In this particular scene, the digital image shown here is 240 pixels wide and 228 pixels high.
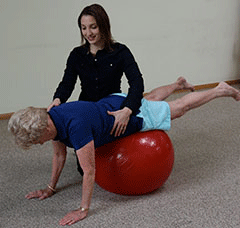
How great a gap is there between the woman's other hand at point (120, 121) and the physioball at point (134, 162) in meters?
0.07

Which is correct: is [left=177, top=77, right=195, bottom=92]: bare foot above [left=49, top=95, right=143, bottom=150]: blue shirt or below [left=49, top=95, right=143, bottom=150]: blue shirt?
below

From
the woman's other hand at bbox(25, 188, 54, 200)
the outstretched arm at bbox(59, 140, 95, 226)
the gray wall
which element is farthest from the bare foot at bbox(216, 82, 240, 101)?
the gray wall

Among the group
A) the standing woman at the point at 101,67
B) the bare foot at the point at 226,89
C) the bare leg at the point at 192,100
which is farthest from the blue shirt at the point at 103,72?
the bare foot at the point at 226,89

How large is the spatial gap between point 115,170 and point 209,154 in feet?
3.17

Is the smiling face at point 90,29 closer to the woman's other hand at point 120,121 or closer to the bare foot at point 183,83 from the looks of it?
the woman's other hand at point 120,121

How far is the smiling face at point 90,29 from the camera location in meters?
2.09

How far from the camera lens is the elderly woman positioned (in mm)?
1781

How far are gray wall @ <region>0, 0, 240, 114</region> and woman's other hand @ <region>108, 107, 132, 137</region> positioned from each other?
72.0 inches

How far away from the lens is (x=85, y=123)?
73.3 inches

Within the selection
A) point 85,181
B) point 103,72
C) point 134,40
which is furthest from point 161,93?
point 134,40

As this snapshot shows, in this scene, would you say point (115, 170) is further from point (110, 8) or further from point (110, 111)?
point (110, 8)

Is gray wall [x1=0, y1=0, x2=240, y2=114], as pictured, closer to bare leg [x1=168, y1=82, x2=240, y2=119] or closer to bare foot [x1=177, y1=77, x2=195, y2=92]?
bare foot [x1=177, y1=77, x2=195, y2=92]

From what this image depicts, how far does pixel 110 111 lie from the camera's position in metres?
2.04

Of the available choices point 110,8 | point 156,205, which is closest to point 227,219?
point 156,205
